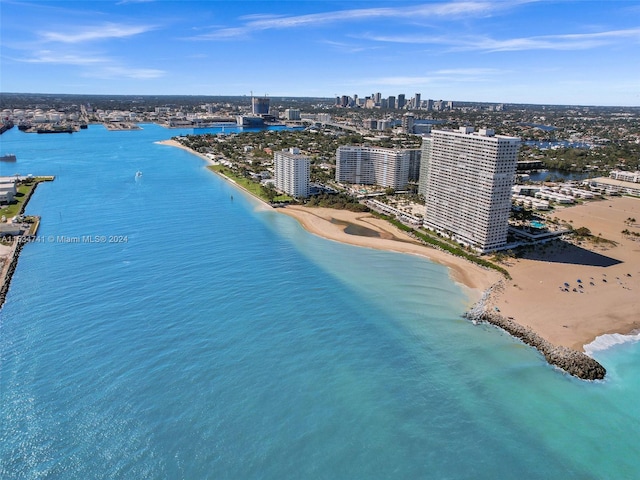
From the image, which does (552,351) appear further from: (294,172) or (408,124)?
(408,124)

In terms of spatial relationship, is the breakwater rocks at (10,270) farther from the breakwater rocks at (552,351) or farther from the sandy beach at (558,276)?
the breakwater rocks at (552,351)

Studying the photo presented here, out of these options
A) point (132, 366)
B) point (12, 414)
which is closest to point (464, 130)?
point (132, 366)

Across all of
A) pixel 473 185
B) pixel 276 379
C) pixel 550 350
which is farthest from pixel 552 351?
pixel 473 185

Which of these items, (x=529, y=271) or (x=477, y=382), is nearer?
(x=477, y=382)

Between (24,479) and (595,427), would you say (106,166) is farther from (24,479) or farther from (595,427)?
(595,427)

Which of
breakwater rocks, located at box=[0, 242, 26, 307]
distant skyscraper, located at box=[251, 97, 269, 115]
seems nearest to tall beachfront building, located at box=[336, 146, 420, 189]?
breakwater rocks, located at box=[0, 242, 26, 307]
